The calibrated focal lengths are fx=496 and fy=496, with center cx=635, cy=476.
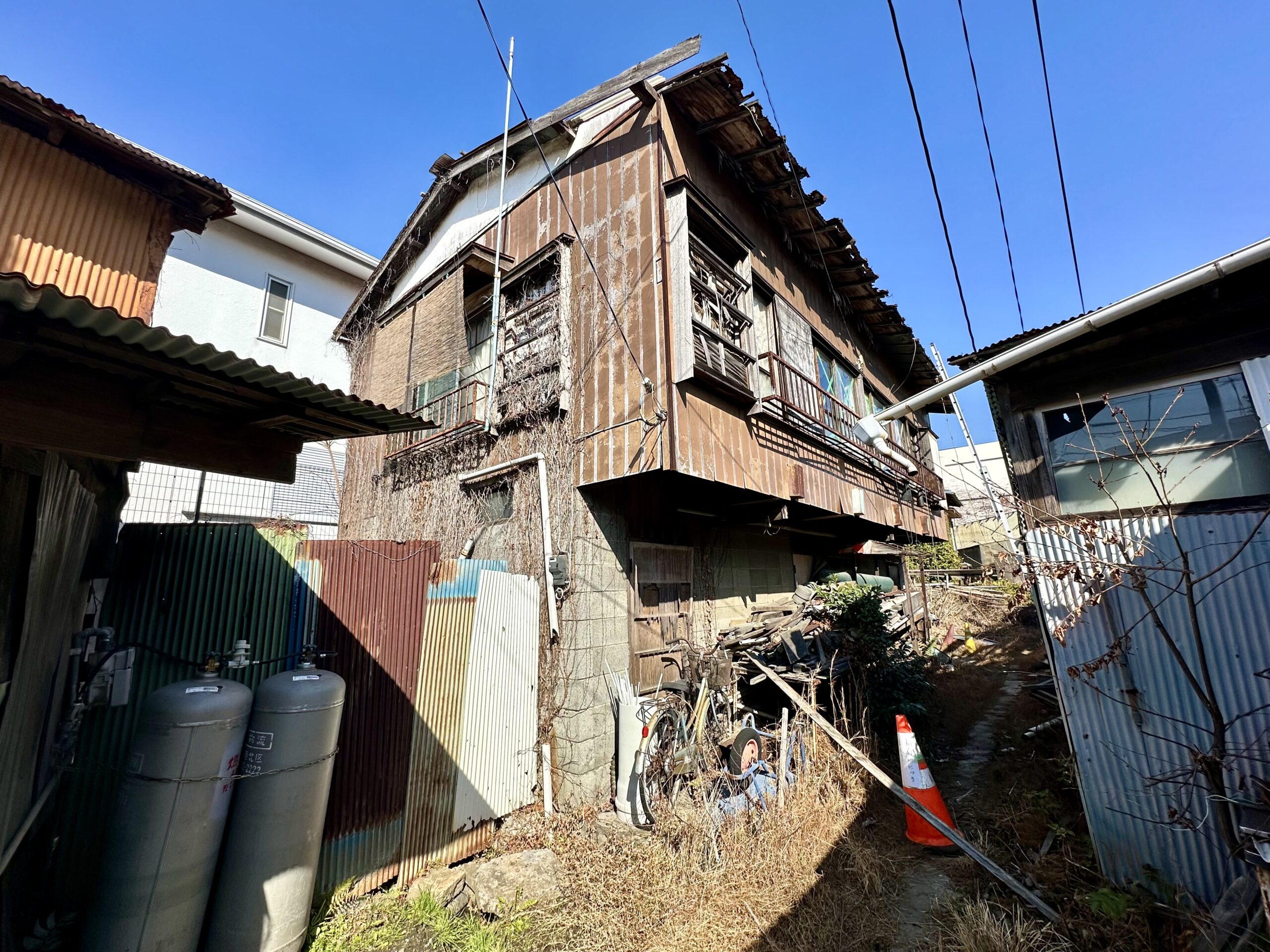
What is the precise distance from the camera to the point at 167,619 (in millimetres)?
3672

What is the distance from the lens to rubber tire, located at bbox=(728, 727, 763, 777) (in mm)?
5609

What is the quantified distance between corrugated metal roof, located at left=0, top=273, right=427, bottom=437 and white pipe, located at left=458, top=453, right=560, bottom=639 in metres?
3.11

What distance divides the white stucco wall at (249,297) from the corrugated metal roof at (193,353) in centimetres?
838

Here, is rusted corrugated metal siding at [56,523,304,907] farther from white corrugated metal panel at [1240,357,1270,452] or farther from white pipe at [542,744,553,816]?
white corrugated metal panel at [1240,357,1270,452]

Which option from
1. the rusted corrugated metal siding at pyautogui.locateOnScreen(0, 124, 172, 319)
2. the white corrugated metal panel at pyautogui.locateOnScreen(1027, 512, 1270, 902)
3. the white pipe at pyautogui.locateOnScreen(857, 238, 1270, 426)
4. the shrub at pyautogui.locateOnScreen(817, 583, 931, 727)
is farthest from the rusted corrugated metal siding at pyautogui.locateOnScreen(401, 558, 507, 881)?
the white pipe at pyautogui.locateOnScreen(857, 238, 1270, 426)

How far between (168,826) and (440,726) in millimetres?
2122

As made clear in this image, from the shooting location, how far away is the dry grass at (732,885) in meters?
3.62

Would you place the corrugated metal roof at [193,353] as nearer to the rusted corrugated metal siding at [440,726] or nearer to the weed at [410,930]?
the rusted corrugated metal siding at [440,726]

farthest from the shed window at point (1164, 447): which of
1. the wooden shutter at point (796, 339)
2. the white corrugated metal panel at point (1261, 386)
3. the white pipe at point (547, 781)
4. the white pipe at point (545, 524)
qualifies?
the white pipe at point (547, 781)

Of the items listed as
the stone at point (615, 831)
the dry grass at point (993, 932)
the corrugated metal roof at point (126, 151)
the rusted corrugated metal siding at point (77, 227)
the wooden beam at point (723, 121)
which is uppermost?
the wooden beam at point (723, 121)

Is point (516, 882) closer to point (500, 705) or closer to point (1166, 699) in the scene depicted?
point (500, 705)

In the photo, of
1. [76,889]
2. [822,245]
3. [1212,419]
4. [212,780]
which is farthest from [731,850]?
[822,245]

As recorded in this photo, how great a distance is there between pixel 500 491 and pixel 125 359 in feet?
16.4

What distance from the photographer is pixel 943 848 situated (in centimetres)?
443
